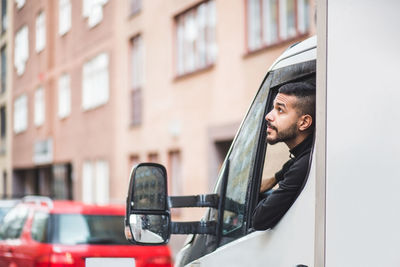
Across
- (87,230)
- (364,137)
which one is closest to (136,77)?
(87,230)

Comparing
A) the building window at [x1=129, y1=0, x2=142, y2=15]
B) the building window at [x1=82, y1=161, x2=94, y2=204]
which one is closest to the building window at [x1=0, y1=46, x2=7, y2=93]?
the building window at [x1=82, y1=161, x2=94, y2=204]

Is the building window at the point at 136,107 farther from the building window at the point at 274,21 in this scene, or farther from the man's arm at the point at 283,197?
the man's arm at the point at 283,197

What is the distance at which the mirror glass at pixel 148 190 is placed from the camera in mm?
3240

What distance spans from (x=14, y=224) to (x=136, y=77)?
14.1 m

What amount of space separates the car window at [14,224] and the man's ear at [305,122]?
23.7ft

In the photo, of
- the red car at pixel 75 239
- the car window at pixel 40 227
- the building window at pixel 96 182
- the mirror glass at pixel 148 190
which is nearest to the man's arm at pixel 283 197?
the mirror glass at pixel 148 190

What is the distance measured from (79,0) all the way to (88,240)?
22.3 m

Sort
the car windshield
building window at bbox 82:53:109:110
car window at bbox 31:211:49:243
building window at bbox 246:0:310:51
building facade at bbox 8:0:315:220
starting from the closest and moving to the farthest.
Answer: the car windshield
car window at bbox 31:211:49:243
building window at bbox 246:0:310:51
building facade at bbox 8:0:315:220
building window at bbox 82:53:109:110

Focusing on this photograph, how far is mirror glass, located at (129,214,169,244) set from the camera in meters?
3.27

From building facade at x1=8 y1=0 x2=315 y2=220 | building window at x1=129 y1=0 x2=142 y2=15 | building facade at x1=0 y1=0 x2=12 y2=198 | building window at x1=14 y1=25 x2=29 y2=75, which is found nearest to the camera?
building facade at x1=8 y1=0 x2=315 y2=220

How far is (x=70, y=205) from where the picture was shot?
926cm

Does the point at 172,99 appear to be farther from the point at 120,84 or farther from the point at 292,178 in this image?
the point at 292,178

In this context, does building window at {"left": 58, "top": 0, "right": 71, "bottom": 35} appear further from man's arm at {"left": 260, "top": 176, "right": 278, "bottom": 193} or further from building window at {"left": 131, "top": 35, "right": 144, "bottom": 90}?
man's arm at {"left": 260, "top": 176, "right": 278, "bottom": 193}

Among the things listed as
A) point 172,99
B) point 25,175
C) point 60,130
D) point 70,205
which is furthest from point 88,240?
point 25,175
